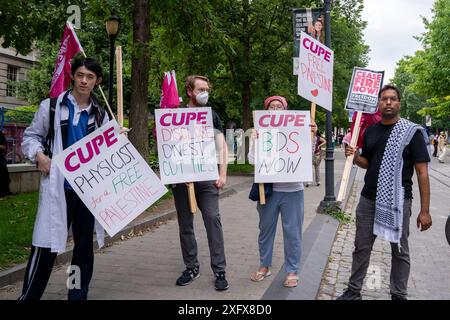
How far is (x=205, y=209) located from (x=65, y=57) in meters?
2.78

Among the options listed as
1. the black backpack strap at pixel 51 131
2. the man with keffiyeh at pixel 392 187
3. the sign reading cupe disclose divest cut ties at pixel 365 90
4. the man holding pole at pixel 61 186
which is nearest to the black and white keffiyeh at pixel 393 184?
the man with keffiyeh at pixel 392 187

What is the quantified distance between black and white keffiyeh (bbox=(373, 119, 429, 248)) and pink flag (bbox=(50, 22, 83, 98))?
3622 mm

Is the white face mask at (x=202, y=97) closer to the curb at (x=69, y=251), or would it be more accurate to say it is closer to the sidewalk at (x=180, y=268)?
the sidewalk at (x=180, y=268)

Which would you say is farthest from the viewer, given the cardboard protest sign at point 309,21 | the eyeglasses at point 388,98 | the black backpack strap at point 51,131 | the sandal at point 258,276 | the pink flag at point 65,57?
the cardboard protest sign at point 309,21

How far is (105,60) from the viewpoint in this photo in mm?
27297

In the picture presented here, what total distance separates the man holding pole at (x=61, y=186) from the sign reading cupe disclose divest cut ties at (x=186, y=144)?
82 cm

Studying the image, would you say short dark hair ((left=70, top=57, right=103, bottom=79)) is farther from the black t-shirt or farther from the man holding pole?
the black t-shirt

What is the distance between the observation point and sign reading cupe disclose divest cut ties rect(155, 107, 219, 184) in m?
4.68

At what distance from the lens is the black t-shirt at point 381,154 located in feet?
12.9

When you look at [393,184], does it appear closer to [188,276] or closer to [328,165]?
[188,276]

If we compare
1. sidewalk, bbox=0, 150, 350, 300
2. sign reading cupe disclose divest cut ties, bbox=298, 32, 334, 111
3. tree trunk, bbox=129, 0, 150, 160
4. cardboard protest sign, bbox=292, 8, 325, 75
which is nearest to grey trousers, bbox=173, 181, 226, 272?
sidewalk, bbox=0, 150, 350, 300

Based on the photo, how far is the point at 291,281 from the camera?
4.70 m

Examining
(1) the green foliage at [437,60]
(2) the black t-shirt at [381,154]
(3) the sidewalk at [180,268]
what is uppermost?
(1) the green foliage at [437,60]
